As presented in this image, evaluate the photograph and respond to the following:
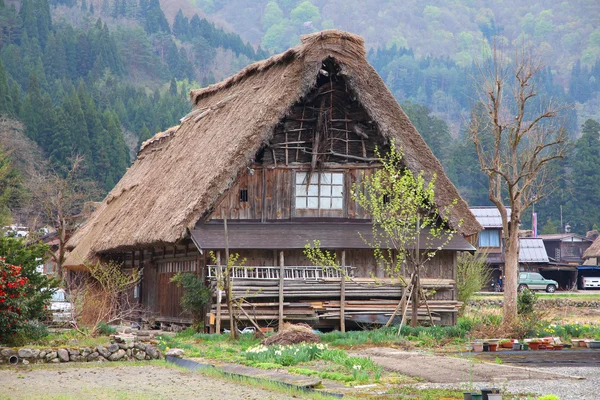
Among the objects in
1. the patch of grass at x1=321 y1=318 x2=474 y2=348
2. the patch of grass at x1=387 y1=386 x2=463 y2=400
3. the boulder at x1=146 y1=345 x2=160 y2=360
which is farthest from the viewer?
the patch of grass at x1=321 y1=318 x2=474 y2=348

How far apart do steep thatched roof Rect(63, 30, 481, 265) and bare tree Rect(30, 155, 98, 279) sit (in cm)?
811

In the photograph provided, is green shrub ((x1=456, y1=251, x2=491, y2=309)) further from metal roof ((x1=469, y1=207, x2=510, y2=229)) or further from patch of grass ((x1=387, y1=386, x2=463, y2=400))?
metal roof ((x1=469, y1=207, x2=510, y2=229))

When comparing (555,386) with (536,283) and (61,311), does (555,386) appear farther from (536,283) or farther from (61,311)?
(536,283)

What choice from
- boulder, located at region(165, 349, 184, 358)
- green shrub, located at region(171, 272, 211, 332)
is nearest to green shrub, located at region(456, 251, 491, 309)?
green shrub, located at region(171, 272, 211, 332)

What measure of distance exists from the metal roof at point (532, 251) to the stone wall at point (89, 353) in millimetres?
45105

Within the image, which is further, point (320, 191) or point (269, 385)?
point (320, 191)

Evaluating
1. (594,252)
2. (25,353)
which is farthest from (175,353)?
(594,252)

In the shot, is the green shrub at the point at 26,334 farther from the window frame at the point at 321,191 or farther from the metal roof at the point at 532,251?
the metal roof at the point at 532,251

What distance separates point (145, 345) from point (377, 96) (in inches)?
439

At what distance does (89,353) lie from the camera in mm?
17922

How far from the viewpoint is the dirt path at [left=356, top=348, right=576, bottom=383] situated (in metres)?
13.4

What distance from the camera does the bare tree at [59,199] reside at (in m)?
38.1

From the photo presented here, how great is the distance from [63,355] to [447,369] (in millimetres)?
8107

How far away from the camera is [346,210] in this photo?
25953 mm
